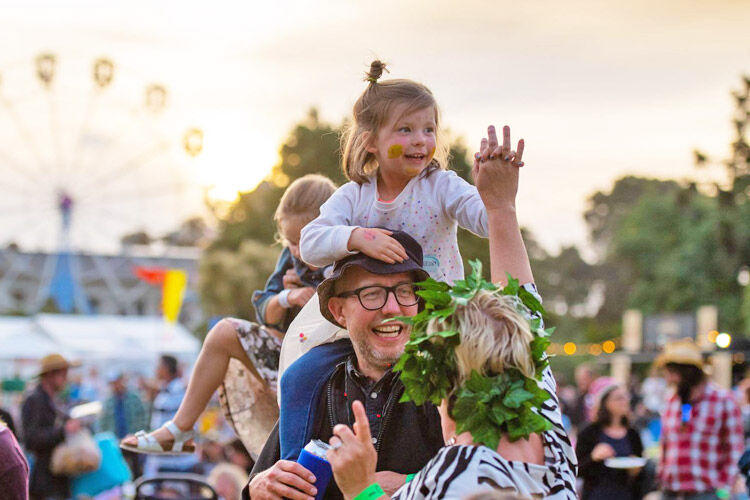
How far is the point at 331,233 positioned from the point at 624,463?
5012 mm

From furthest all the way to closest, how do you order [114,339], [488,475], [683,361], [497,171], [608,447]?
[114,339], [608,447], [683,361], [497,171], [488,475]

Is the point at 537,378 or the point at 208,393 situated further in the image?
the point at 208,393

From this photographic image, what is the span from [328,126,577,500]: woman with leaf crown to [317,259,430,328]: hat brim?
48 centimetres

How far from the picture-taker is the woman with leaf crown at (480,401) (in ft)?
7.06

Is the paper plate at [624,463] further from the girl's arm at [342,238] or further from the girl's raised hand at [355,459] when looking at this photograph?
the girl's raised hand at [355,459]

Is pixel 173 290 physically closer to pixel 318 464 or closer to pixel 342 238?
pixel 342 238

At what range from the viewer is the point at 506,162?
265 cm

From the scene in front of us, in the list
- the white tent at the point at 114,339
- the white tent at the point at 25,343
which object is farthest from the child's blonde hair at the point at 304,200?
the white tent at the point at 114,339

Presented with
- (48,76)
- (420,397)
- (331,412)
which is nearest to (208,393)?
(331,412)

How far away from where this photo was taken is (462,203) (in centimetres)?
310

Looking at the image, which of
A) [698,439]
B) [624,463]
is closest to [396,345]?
[698,439]

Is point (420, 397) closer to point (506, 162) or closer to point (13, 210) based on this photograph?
point (506, 162)

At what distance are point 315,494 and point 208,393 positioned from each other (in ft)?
4.97

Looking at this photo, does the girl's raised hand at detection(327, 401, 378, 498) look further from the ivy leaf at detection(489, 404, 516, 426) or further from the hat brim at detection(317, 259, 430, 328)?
the hat brim at detection(317, 259, 430, 328)
